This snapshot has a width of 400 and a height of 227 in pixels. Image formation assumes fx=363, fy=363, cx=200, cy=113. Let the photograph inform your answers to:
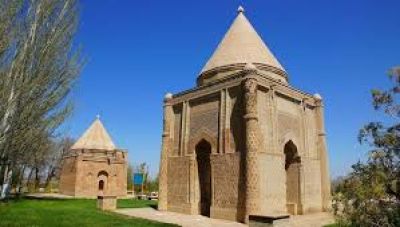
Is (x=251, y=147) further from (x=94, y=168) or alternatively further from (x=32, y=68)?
(x=94, y=168)

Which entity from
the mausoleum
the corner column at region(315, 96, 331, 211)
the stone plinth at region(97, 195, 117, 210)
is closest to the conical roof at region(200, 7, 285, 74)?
the corner column at region(315, 96, 331, 211)

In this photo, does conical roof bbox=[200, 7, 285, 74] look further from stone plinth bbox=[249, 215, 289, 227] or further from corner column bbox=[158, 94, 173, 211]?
stone plinth bbox=[249, 215, 289, 227]

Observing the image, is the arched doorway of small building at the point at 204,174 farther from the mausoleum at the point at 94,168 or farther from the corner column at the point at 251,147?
the mausoleum at the point at 94,168

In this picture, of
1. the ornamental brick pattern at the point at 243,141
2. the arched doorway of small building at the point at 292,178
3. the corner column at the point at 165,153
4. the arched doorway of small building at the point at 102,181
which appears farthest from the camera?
the arched doorway of small building at the point at 102,181

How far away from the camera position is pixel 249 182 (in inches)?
491

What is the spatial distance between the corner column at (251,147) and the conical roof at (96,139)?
19.9 meters

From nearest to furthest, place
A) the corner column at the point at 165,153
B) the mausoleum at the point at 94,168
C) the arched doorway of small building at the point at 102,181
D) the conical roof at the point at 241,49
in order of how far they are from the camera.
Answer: the conical roof at the point at 241,49
the corner column at the point at 165,153
the mausoleum at the point at 94,168
the arched doorway of small building at the point at 102,181

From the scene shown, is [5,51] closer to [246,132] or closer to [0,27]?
[0,27]

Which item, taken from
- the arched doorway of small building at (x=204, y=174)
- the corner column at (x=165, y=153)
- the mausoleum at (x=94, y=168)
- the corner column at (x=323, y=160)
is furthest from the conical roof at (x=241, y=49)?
the mausoleum at (x=94, y=168)

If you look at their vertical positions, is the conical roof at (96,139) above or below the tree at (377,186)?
above

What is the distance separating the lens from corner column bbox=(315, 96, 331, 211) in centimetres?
1647

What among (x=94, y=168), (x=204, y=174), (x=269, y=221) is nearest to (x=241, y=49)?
(x=204, y=174)

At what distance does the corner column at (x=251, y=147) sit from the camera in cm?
1235

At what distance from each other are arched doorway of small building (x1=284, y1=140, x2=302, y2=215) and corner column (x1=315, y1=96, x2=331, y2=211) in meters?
1.82
